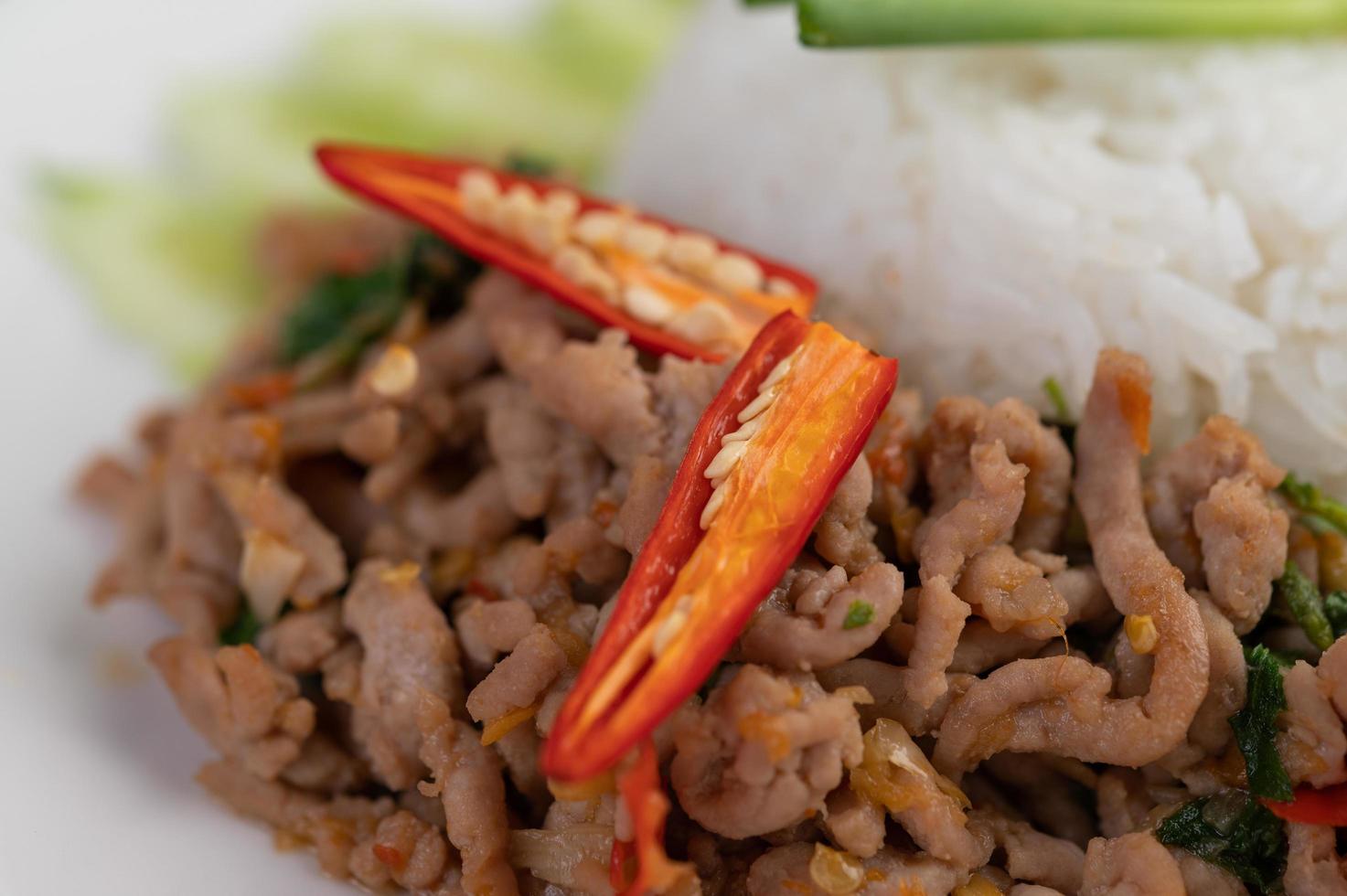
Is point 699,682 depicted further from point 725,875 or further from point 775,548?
point 725,875

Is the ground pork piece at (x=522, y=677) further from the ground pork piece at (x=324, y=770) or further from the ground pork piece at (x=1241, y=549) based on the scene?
the ground pork piece at (x=1241, y=549)

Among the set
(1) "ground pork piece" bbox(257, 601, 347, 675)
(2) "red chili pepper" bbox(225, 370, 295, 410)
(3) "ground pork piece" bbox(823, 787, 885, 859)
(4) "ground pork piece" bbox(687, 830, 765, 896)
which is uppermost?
(2) "red chili pepper" bbox(225, 370, 295, 410)

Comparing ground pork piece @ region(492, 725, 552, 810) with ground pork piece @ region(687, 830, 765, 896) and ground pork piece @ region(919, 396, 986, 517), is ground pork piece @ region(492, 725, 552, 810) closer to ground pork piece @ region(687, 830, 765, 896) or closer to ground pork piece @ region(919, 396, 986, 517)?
ground pork piece @ region(687, 830, 765, 896)

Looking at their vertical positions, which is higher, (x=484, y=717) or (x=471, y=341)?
(x=471, y=341)

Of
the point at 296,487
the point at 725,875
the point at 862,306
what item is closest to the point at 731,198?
the point at 862,306

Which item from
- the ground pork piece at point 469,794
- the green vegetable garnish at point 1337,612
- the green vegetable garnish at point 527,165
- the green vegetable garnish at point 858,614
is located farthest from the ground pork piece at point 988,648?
the green vegetable garnish at point 527,165

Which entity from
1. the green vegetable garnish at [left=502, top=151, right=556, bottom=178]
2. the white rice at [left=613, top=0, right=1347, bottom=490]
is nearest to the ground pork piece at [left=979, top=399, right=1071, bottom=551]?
the white rice at [left=613, top=0, right=1347, bottom=490]

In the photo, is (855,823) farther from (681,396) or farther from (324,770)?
(324,770)
